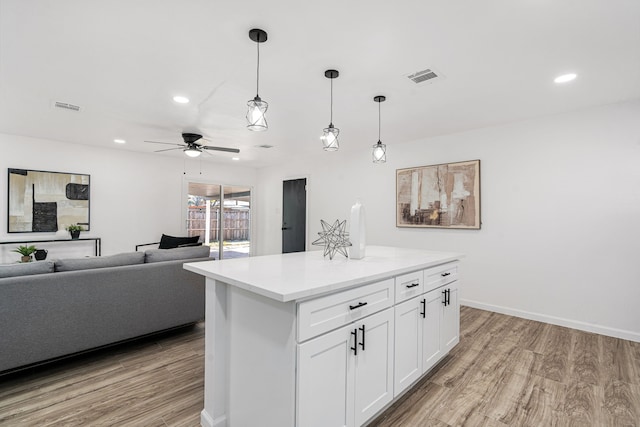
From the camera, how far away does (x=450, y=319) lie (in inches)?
98.7

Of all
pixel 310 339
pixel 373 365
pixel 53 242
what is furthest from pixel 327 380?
pixel 53 242

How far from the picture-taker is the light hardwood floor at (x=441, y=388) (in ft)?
6.05

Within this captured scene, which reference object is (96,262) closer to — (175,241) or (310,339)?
(310,339)

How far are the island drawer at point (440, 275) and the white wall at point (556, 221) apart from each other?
5.72 ft

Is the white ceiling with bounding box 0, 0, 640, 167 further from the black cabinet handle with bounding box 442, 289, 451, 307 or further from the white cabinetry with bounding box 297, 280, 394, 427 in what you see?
the black cabinet handle with bounding box 442, 289, 451, 307

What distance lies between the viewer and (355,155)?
554 centimetres

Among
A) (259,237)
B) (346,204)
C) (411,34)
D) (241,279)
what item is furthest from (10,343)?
(259,237)

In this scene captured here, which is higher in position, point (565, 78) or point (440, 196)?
point (565, 78)

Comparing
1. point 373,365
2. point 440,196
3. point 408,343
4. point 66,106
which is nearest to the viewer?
point 373,365

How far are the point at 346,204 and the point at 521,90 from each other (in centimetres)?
329

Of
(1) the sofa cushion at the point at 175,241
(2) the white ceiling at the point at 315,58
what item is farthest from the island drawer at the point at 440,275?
(1) the sofa cushion at the point at 175,241

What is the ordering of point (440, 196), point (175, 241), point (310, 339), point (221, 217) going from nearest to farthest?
point (310, 339)
point (440, 196)
point (175, 241)
point (221, 217)

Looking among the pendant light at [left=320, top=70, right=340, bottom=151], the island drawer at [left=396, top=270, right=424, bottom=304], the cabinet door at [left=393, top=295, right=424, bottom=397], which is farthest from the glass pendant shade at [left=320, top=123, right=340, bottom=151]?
the cabinet door at [left=393, top=295, right=424, bottom=397]

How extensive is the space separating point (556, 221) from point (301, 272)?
132 inches
